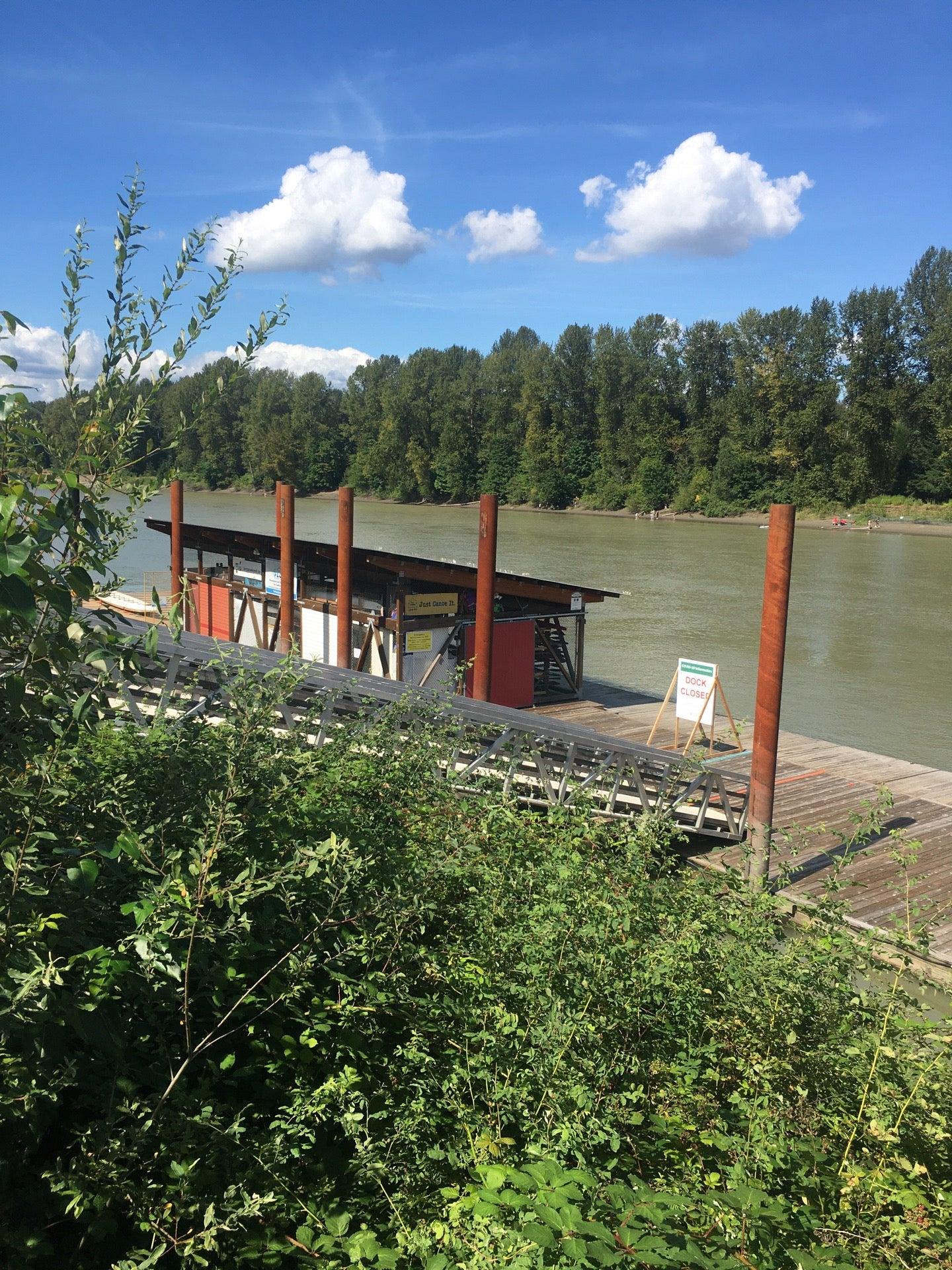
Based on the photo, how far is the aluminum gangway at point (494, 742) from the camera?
5719 millimetres

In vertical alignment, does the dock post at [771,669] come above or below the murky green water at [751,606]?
above

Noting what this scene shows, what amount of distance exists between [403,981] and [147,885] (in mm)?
1231

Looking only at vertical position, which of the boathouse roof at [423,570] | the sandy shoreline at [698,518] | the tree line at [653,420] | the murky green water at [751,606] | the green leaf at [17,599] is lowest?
the murky green water at [751,606]

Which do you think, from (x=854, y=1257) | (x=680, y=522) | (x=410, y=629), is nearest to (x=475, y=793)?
(x=854, y=1257)

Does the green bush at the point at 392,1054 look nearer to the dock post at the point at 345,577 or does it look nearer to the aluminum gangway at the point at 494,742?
the aluminum gangway at the point at 494,742

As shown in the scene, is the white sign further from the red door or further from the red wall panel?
the red wall panel

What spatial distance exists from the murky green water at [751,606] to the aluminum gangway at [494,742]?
3.28 m

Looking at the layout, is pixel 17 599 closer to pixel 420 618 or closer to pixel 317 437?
pixel 420 618

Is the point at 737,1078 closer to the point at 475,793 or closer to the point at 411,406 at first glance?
the point at 475,793

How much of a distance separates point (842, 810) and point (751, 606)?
2378 centimetres

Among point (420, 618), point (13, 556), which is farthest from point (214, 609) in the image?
point (13, 556)

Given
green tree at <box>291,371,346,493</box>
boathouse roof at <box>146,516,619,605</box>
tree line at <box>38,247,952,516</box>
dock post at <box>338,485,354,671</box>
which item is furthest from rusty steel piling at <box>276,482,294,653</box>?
green tree at <box>291,371,346,493</box>

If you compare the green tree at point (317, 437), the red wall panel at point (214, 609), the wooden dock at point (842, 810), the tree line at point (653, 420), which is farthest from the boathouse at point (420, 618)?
the green tree at point (317, 437)

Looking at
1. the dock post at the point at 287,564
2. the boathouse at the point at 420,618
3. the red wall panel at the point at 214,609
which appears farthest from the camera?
the red wall panel at the point at 214,609
